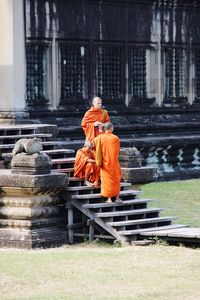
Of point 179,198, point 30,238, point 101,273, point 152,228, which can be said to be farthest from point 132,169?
point 101,273

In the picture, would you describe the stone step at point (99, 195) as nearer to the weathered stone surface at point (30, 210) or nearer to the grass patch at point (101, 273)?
the weathered stone surface at point (30, 210)

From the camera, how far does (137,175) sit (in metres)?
19.5

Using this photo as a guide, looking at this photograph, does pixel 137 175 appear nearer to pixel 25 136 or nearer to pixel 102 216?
pixel 102 216

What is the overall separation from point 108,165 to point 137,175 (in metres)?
1.13

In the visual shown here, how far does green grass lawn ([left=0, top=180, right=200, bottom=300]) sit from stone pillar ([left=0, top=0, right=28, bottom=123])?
6847 millimetres

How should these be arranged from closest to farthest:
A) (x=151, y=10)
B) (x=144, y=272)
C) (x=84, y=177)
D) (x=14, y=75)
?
(x=144, y=272) → (x=84, y=177) → (x=14, y=75) → (x=151, y=10)

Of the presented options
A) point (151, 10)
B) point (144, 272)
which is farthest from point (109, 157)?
point (151, 10)

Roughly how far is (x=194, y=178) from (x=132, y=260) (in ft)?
41.3

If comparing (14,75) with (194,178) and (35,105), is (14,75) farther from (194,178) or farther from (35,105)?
(194,178)

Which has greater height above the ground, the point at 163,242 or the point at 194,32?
the point at 194,32

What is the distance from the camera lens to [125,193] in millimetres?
18984

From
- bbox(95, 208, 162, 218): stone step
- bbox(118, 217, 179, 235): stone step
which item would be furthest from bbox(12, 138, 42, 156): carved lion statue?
bbox(118, 217, 179, 235): stone step

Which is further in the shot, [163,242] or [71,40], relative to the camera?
[71,40]

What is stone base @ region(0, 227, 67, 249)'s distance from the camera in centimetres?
1761
